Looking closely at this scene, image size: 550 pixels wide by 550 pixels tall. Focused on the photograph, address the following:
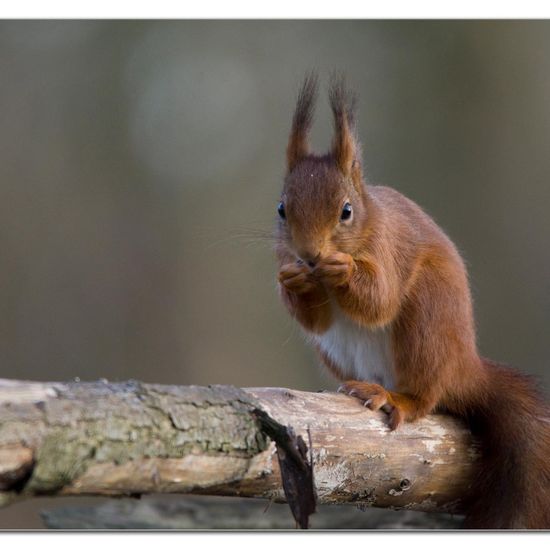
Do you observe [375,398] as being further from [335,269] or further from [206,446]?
[206,446]

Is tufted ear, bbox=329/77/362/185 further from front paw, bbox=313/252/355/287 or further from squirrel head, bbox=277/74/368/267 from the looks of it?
front paw, bbox=313/252/355/287

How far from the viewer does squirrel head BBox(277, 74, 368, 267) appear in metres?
2.11

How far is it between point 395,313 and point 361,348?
0.17 m

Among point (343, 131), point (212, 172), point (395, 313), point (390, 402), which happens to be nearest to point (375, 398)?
point (390, 402)

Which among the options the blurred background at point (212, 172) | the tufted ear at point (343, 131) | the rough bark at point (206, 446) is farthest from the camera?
the blurred background at point (212, 172)

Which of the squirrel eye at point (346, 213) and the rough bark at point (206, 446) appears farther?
the squirrel eye at point (346, 213)

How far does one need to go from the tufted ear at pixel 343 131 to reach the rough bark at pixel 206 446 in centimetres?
62

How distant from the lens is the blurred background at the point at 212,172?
328cm

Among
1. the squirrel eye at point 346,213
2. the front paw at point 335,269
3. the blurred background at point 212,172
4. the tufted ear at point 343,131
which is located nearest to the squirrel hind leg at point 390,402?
the front paw at point 335,269

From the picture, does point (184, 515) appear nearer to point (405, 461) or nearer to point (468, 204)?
point (405, 461)

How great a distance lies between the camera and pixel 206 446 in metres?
1.69

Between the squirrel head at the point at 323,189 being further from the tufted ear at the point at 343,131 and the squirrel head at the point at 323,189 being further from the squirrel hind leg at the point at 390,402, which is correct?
the squirrel hind leg at the point at 390,402

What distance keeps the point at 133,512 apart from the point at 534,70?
2455 millimetres
